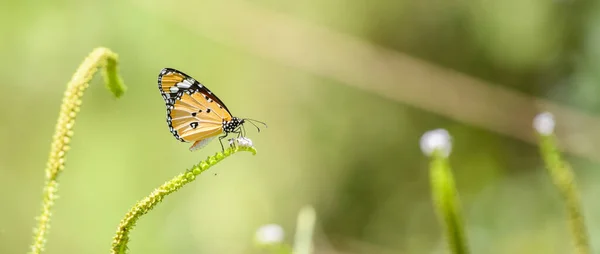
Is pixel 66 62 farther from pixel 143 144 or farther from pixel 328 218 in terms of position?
pixel 328 218

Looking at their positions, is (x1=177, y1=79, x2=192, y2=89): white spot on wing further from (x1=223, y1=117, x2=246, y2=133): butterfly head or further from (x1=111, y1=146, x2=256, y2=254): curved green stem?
(x1=111, y1=146, x2=256, y2=254): curved green stem

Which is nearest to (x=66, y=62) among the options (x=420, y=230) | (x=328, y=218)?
(x=328, y=218)

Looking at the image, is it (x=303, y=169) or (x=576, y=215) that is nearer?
(x=576, y=215)

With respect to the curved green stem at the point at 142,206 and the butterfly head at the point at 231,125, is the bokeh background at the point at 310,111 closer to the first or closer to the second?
the butterfly head at the point at 231,125

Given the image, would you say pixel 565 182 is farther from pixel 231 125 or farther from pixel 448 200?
pixel 231 125

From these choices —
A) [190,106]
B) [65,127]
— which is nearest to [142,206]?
[65,127]

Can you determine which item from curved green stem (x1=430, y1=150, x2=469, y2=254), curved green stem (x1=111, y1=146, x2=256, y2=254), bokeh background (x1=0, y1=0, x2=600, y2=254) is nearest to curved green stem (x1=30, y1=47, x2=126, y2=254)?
curved green stem (x1=111, y1=146, x2=256, y2=254)
